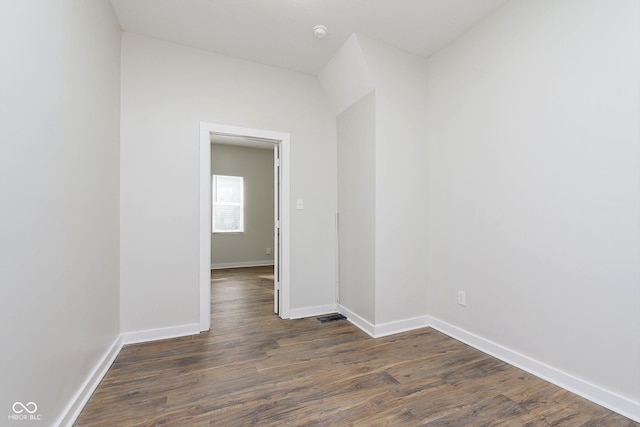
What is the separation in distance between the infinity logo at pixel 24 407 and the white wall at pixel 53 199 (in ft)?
0.06

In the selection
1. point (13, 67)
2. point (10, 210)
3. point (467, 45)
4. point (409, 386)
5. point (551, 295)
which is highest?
point (467, 45)

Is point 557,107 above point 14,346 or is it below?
above

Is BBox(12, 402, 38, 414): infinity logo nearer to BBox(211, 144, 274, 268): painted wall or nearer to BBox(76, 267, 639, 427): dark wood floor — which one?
BBox(76, 267, 639, 427): dark wood floor

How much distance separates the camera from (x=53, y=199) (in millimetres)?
1405

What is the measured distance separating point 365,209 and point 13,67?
97.6 inches

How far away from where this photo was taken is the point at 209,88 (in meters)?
2.88

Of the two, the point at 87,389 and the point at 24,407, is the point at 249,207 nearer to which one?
the point at 87,389

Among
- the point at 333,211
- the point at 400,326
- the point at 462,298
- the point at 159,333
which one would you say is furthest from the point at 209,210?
the point at 462,298

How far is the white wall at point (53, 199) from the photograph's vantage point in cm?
110

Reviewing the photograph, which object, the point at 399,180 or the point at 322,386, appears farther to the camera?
the point at 399,180

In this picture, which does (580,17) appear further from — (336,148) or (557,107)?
(336,148)

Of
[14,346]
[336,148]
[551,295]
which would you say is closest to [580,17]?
[551,295]
